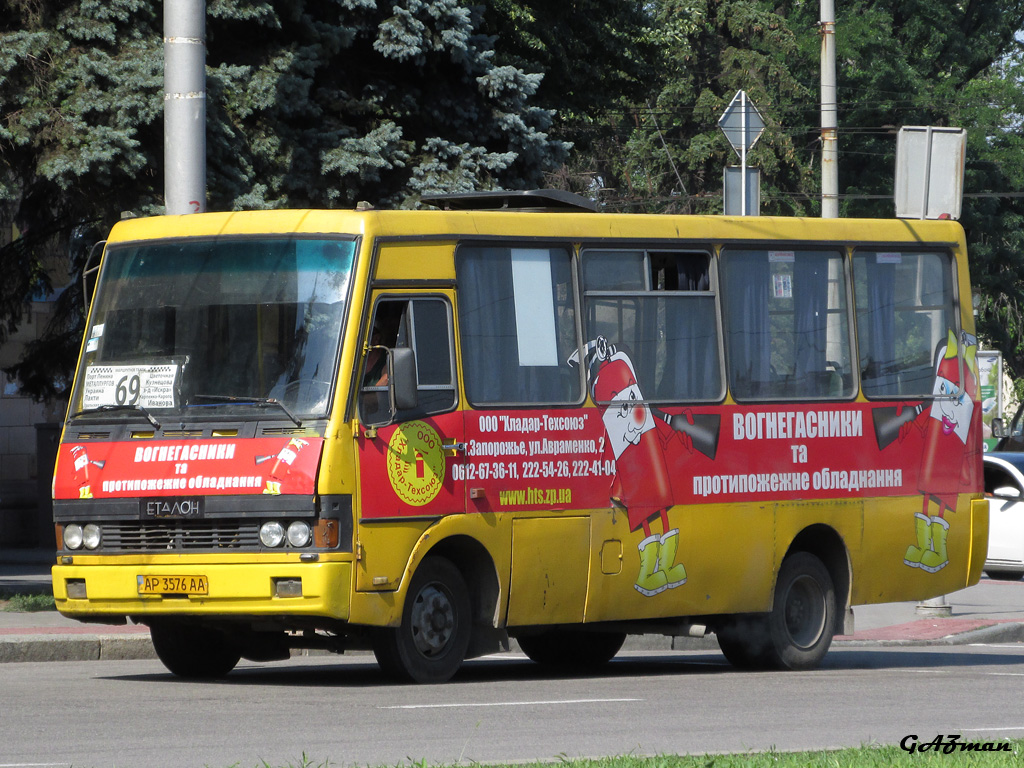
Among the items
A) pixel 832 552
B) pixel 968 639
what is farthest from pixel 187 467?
pixel 968 639

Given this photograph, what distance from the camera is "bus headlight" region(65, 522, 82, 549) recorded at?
35.1 feet

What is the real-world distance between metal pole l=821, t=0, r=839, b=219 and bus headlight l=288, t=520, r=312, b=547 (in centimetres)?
1344

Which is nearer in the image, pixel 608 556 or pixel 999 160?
pixel 608 556

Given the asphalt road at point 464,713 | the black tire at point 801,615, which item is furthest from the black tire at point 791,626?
the asphalt road at point 464,713

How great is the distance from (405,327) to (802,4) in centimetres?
4241

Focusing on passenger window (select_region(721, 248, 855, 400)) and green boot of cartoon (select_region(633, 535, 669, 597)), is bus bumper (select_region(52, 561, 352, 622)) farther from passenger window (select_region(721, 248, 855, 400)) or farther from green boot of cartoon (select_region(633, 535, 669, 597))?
passenger window (select_region(721, 248, 855, 400))

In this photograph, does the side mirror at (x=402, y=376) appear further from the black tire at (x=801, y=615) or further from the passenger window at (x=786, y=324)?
the black tire at (x=801, y=615)

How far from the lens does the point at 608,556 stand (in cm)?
1161

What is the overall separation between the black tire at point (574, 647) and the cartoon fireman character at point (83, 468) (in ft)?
12.8

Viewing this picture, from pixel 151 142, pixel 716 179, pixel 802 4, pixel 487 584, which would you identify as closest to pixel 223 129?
pixel 151 142

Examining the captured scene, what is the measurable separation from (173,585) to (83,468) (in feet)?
3.27

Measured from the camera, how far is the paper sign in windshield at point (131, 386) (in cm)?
1064

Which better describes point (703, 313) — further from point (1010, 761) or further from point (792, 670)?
point (1010, 761)

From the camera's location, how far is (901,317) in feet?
45.0
